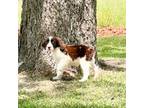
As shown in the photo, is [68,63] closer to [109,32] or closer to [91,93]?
[91,93]

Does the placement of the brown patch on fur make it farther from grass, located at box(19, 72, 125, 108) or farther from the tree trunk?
grass, located at box(19, 72, 125, 108)

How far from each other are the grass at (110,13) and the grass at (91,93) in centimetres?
10

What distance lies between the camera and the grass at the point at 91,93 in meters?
7.37

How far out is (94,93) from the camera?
7395 millimetres

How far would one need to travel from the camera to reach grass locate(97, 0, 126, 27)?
7.40m

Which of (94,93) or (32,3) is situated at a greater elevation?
(32,3)

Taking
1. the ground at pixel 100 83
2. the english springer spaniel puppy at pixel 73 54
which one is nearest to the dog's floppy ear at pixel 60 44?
the english springer spaniel puppy at pixel 73 54

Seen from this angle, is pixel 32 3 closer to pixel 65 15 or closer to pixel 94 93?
pixel 65 15

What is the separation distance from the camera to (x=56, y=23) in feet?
24.5

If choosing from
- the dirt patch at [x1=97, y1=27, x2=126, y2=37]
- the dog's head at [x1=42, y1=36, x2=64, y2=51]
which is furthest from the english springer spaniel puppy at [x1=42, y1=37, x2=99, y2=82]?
the dirt patch at [x1=97, y1=27, x2=126, y2=37]

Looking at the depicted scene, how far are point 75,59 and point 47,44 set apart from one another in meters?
0.20

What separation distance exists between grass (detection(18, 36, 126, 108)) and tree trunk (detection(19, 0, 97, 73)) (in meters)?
0.13
